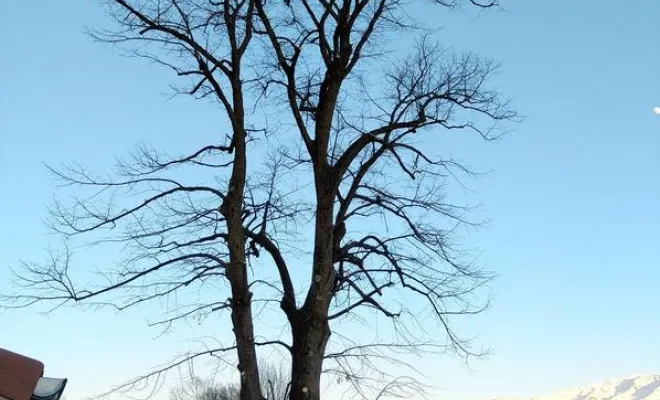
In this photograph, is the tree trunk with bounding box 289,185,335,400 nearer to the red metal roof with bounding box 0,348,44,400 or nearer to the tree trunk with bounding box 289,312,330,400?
the tree trunk with bounding box 289,312,330,400

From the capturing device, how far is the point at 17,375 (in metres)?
9.41

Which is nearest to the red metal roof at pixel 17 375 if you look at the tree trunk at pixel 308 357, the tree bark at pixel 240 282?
the tree bark at pixel 240 282

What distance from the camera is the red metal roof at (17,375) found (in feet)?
30.1

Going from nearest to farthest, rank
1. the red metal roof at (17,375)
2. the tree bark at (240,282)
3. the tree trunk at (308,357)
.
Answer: the red metal roof at (17,375) < the tree trunk at (308,357) < the tree bark at (240,282)

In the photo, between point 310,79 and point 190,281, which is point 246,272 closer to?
point 190,281

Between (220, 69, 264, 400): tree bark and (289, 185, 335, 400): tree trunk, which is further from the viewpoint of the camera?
(220, 69, 264, 400): tree bark

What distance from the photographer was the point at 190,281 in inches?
439

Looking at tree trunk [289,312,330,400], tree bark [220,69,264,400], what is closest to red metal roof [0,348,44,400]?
tree bark [220,69,264,400]

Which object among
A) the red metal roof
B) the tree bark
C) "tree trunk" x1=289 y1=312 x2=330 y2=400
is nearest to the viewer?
the red metal roof

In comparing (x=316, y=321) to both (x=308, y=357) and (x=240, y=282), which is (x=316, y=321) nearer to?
(x=308, y=357)

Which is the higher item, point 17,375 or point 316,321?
point 316,321

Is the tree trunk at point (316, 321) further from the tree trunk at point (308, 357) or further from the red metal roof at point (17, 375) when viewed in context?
the red metal roof at point (17, 375)

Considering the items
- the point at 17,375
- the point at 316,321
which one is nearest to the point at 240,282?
the point at 316,321

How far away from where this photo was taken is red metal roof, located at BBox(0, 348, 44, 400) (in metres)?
9.18
